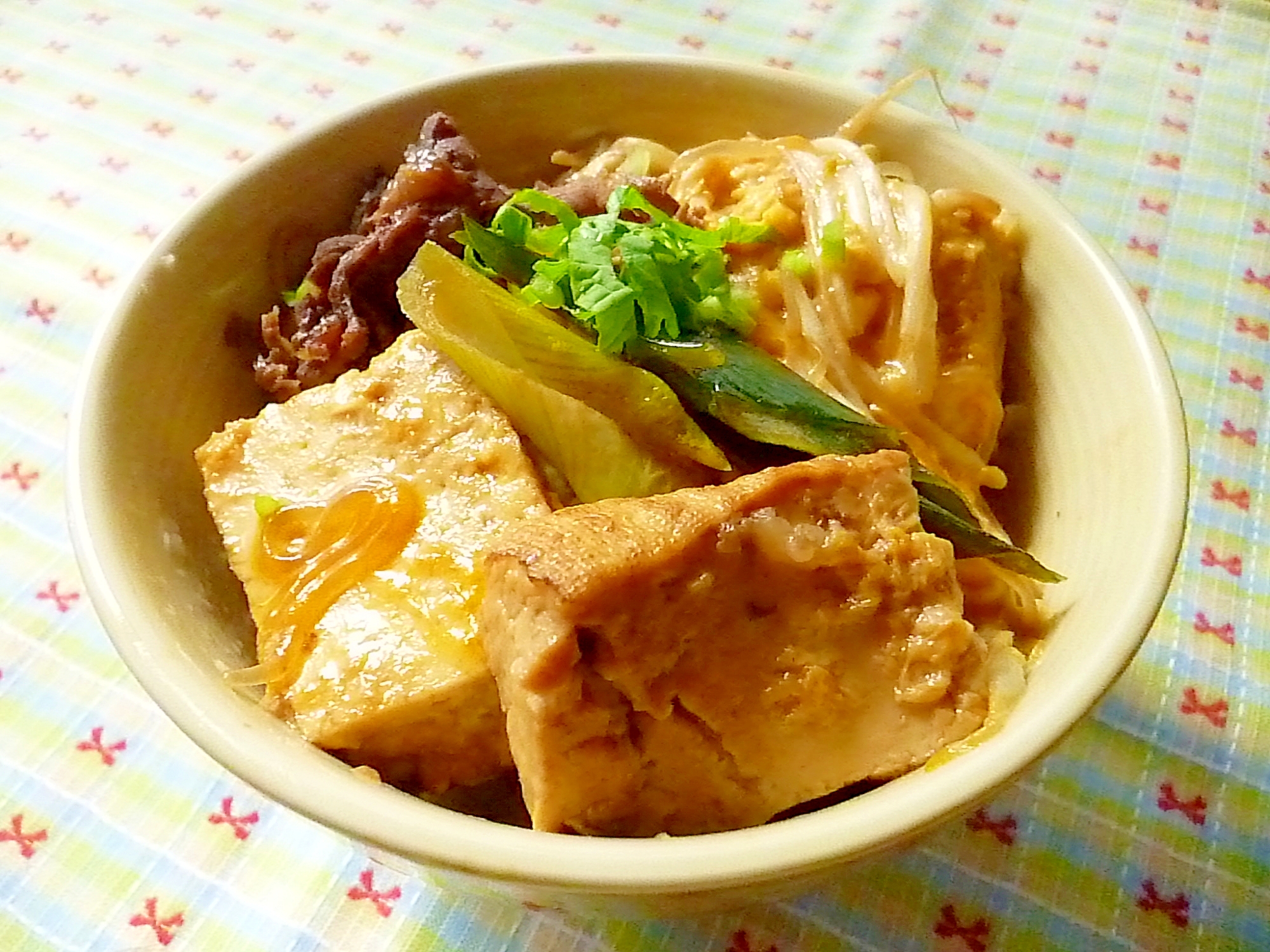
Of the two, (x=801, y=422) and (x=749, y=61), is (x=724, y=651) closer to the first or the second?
(x=801, y=422)

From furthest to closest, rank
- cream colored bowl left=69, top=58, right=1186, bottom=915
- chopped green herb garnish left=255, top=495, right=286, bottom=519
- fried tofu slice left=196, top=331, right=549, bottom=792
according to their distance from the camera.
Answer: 1. chopped green herb garnish left=255, top=495, right=286, bottom=519
2. fried tofu slice left=196, top=331, right=549, bottom=792
3. cream colored bowl left=69, top=58, right=1186, bottom=915

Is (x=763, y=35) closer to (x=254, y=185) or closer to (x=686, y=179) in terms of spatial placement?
(x=686, y=179)

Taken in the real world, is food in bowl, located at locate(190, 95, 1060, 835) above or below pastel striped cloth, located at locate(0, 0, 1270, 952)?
above

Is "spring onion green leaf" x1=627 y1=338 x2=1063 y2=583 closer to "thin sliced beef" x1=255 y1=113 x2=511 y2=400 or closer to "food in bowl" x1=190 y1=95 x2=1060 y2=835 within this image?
"food in bowl" x1=190 y1=95 x2=1060 y2=835

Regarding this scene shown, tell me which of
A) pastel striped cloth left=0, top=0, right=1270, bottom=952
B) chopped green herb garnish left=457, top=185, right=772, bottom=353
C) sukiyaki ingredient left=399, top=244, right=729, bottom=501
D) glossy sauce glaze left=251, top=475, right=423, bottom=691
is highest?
chopped green herb garnish left=457, top=185, right=772, bottom=353

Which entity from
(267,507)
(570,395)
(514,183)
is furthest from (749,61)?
(267,507)

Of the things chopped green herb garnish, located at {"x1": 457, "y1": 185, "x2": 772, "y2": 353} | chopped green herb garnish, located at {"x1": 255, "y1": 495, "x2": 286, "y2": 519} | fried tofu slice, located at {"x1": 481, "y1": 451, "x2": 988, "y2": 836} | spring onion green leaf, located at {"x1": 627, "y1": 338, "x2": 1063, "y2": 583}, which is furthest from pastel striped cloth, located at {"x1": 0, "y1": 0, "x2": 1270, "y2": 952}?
chopped green herb garnish, located at {"x1": 457, "y1": 185, "x2": 772, "y2": 353}

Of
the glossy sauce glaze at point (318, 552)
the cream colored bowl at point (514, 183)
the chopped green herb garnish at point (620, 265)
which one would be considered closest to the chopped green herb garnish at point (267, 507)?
the glossy sauce glaze at point (318, 552)
